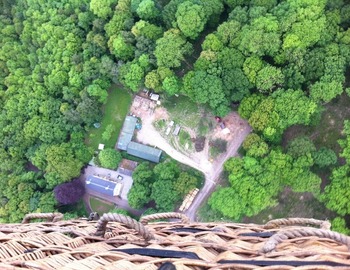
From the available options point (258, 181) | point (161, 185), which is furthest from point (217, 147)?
point (161, 185)

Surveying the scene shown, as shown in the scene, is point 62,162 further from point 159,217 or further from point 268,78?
point 159,217

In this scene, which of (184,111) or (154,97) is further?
(154,97)

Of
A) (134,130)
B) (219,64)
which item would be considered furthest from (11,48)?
(219,64)

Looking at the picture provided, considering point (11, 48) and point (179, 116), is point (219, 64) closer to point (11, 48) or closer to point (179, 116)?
point (179, 116)

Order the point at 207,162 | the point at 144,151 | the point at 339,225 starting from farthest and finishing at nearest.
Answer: the point at 144,151, the point at 207,162, the point at 339,225

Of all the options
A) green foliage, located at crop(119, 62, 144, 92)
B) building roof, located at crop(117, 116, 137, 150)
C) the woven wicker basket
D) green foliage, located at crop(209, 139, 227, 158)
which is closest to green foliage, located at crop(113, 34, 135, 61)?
green foliage, located at crop(119, 62, 144, 92)

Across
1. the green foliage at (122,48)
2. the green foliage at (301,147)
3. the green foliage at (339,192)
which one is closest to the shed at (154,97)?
the green foliage at (122,48)

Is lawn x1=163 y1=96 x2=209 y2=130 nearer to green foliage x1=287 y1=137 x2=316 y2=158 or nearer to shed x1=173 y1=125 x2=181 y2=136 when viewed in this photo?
shed x1=173 y1=125 x2=181 y2=136
